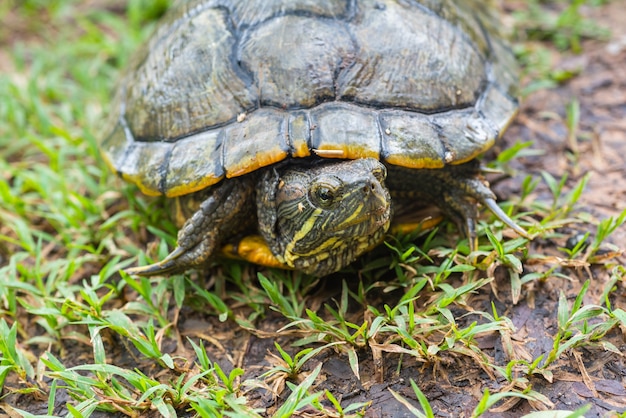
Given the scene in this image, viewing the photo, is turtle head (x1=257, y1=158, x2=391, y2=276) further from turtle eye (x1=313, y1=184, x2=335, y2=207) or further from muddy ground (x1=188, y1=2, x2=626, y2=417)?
muddy ground (x1=188, y1=2, x2=626, y2=417)

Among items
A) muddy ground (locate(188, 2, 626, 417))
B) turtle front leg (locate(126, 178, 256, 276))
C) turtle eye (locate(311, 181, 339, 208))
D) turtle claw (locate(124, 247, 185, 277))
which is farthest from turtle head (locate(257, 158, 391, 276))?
turtle claw (locate(124, 247, 185, 277))

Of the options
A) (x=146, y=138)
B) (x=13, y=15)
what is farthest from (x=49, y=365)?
(x=13, y=15)

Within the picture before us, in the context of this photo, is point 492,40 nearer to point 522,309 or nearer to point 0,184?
point 522,309

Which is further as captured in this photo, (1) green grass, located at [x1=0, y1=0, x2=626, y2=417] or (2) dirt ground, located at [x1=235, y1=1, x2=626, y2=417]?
(1) green grass, located at [x1=0, y1=0, x2=626, y2=417]

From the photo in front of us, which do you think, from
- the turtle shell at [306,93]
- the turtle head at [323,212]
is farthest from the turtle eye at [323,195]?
the turtle shell at [306,93]

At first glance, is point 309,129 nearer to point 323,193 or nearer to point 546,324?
point 323,193

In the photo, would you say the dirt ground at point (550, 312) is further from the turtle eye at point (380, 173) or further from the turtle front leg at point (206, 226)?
the turtle eye at point (380, 173)
